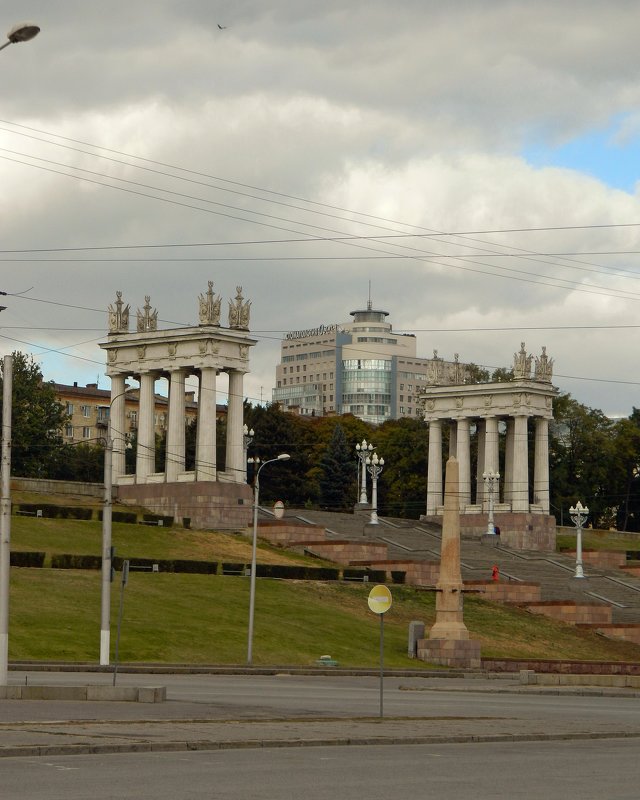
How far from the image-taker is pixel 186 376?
96938mm

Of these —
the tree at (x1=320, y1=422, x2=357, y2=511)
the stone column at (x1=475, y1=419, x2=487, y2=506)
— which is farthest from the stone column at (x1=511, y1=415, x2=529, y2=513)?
the tree at (x1=320, y1=422, x2=357, y2=511)

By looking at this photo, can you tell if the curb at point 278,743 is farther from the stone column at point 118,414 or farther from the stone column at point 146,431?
the stone column at point 118,414

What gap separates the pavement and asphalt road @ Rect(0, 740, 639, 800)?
556 mm

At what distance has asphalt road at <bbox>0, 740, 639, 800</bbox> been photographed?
1881cm

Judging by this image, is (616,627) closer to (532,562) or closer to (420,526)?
(532,562)

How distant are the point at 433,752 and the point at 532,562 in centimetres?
7346

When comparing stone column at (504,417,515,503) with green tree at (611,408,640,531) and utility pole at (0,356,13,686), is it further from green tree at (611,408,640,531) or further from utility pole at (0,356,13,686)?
utility pole at (0,356,13,686)

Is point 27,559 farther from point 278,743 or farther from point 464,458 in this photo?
point 464,458

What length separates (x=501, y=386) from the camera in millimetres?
110812

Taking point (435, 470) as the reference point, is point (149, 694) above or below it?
below

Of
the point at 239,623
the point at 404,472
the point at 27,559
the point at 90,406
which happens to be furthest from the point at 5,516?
the point at 90,406

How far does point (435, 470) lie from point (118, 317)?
28.6 metres

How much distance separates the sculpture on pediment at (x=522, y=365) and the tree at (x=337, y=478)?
2658 centimetres

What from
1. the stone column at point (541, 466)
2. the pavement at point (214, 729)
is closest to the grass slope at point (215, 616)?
the pavement at point (214, 729)
